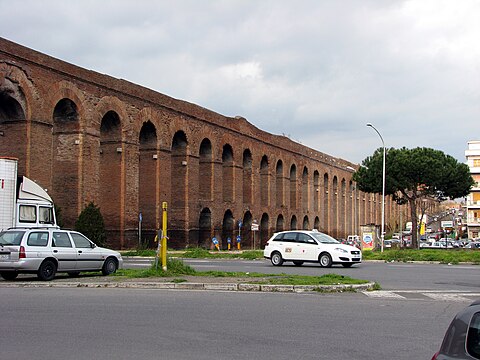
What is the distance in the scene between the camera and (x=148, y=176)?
158 ft

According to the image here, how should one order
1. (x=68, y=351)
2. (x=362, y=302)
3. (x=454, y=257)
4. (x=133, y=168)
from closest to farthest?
(x=68, y=351) → (x=362, y=302) → (x=454, y=257) → (x=133, y=168)

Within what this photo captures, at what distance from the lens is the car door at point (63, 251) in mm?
19281

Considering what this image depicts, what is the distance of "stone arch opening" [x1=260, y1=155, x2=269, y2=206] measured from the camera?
68500mm

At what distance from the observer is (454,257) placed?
34125 mm

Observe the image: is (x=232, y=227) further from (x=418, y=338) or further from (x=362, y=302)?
(x=418, y=338)

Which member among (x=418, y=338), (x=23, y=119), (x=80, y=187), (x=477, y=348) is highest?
(x=23, y=119)

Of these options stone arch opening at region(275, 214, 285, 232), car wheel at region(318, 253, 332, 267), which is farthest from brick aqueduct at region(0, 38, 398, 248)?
car wheel at region(318, 253, 332, 267)

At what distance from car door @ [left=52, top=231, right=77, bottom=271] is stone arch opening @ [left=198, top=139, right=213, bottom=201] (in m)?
36.1

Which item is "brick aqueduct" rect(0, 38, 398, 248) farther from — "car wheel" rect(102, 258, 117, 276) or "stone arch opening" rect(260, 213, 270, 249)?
"car wheel" rect(102, 258, 117, 276)

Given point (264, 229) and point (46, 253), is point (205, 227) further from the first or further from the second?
point (46, 253)

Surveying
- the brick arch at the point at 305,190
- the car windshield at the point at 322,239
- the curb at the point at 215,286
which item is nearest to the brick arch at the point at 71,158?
the car windshield at the point at 322,239

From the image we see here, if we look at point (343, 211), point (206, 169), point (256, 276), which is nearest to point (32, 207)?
point (256, 276)

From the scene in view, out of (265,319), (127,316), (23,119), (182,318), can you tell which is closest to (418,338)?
(265,319)

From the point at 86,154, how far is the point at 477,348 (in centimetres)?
3776
